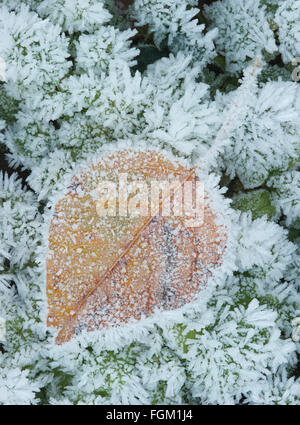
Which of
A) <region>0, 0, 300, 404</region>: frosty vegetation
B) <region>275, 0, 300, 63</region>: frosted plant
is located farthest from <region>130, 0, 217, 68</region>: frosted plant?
<region>275, 0, 300, 63</region>: frosted plant

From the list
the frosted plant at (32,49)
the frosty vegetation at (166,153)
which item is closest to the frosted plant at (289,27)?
the frosty vegetation at (166,153)

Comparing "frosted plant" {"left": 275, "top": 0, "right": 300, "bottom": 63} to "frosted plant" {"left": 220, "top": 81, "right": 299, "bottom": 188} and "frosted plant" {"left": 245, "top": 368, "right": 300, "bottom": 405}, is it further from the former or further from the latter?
"frosted plant" {"left": 245, "top": 368, "right": 300, "bottom": 405}

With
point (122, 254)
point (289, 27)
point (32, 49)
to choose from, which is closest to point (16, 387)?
point (122, 254)

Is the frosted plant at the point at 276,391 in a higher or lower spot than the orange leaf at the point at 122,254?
lower

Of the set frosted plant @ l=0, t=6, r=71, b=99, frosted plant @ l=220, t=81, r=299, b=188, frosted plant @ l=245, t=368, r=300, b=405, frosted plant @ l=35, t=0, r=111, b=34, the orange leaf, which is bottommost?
frosted plant @ l=245, t=368, r=300, b=405

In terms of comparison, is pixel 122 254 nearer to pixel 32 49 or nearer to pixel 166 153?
pixel 166 153

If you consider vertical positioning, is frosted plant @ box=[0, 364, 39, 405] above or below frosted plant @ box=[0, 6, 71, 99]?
below

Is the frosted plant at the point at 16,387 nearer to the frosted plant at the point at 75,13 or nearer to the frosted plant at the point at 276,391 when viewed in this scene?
the frosted plant at the point at 276,391

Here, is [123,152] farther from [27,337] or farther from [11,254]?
[27,337]
